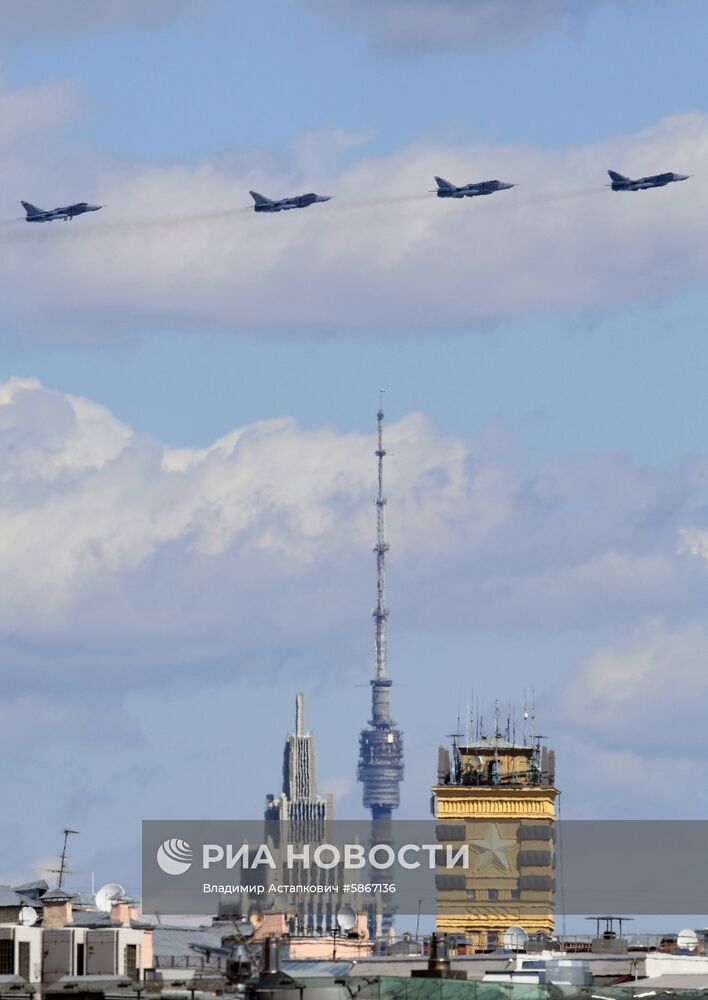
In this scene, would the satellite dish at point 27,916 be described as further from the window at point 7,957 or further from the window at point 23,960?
the window at point 7,957

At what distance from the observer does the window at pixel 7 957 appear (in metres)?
148

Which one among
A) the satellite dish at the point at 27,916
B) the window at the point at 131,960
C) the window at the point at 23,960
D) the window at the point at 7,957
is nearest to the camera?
the window at the point at 7,957

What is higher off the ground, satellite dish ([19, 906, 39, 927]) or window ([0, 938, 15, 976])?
satellite dish ([19, 906, 39, 927])

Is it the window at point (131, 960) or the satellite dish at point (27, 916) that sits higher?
the satellite dish at point (27, 916)

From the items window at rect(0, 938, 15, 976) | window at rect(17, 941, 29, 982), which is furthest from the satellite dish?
window at rect(0, 938, 15, 976)

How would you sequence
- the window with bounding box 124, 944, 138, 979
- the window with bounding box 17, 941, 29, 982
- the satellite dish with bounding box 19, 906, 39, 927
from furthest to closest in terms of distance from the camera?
the satellite dish with bounding box 19, 906, 39, 927 → the window with bounding box 124, 944, 138, 979 → the window with bounding box 17, 941, 29, 982

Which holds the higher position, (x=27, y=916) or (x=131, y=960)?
(x=27, y=916)

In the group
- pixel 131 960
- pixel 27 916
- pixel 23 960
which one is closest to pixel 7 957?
pixel 23 960

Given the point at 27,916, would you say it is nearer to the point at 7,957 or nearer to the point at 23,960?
the point at 23,960

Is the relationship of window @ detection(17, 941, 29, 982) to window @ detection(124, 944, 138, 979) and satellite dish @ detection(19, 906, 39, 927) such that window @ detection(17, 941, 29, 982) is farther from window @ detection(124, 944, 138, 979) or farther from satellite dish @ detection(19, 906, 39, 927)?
satellite dish @ detection(19, 906, 39, 927)

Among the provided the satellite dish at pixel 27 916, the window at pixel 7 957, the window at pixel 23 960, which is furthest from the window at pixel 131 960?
the window at pixel 7 957

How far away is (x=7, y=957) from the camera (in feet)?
488

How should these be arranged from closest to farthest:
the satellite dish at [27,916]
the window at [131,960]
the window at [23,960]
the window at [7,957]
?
the window at [7,957], the window at [23,960], the window at [131,960], the satellite dish at [27,916]

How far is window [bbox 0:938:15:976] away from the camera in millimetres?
148000
